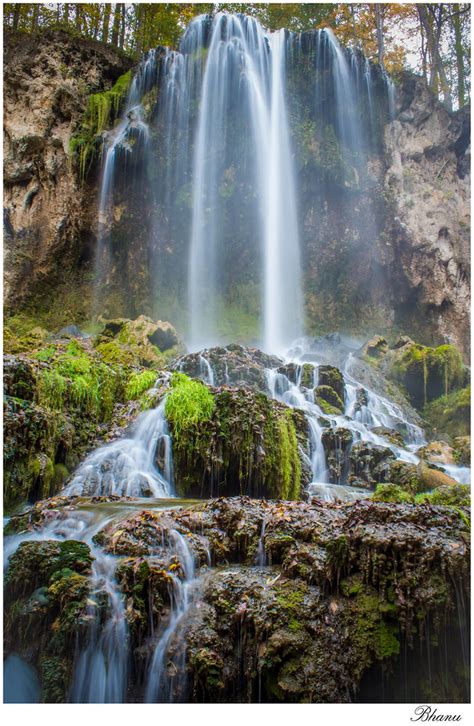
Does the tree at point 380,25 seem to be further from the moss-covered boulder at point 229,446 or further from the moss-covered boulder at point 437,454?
the moss-covered boulder at point 229,446

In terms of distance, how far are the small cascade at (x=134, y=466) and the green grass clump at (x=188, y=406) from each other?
0.42ft

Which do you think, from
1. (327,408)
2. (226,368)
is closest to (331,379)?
(327,408)

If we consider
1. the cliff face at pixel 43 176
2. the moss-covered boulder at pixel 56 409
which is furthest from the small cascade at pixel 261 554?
the cliff face at pixel 43 176

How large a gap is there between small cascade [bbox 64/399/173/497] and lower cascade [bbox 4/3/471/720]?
29 millimetres

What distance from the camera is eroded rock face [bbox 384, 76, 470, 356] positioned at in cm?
1367

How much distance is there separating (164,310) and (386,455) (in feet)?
31.4

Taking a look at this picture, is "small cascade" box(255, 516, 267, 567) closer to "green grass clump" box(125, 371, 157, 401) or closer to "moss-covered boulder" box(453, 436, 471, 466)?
"green grass clump" box(125, 371, 157, 401)

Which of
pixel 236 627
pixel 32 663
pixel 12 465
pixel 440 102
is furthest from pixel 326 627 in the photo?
pixel 440 102

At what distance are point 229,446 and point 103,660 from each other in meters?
2.58

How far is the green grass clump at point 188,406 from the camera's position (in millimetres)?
4949

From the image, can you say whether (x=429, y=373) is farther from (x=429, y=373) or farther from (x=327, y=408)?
(x=327, y=408)

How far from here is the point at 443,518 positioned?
112 inches

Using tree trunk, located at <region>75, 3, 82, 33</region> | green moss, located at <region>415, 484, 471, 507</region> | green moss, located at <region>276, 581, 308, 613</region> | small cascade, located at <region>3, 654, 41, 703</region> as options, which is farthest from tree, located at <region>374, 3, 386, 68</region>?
small cascade, located at <region>3, 654, 41, 703</region>

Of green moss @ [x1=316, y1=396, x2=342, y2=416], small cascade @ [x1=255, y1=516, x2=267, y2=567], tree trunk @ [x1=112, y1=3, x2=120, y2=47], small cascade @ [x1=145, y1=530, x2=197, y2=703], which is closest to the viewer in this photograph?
small cascade @ [x1=145, y1=530, x2=197, y2=703]
